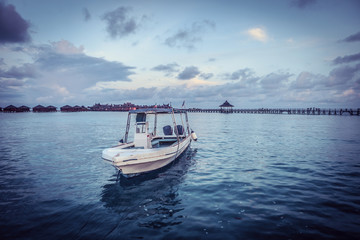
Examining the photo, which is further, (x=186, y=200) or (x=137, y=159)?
(x=137, y=159)

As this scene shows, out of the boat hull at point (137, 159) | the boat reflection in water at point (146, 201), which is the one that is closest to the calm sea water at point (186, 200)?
the boat reflection in water at point (146, 201)

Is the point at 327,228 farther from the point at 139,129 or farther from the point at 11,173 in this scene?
the point at 11,173

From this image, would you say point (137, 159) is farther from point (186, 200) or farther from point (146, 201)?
point (186, 200)

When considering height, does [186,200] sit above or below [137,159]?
below

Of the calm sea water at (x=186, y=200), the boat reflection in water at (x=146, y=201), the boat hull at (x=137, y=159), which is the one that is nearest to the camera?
the calm sea water at (x=186, y=200)

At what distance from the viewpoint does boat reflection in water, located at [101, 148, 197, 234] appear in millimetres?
6207

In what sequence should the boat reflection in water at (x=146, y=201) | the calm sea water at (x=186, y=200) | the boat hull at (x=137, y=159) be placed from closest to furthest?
1. the calm sea water at (x=186, y=200)
2. the boat reflection in water at (x=146, y=201)
3. the boat hull at (x=137, y=159)

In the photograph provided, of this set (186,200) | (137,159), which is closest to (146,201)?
(186,200)

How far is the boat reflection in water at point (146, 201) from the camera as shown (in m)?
6.21

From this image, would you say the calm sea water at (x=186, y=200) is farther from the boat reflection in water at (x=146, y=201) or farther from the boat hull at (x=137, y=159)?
the boat hull at (x=137, y=159)

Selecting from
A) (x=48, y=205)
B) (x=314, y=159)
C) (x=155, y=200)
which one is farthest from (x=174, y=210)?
(x=314, y=159)

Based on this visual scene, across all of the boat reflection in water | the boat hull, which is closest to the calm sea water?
the boat reflection in water

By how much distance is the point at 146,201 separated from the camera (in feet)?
25.8

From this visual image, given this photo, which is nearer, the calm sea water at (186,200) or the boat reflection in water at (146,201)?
the calm sea water at (186,200)
